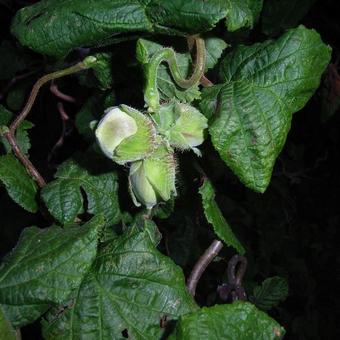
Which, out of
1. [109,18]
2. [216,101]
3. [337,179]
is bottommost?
[337,179]

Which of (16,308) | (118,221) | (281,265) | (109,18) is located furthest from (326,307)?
(109,18)

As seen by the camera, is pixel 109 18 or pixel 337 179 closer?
pixel 109 18

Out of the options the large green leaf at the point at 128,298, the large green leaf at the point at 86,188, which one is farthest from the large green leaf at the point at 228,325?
the large green leaf at the point at 86,188

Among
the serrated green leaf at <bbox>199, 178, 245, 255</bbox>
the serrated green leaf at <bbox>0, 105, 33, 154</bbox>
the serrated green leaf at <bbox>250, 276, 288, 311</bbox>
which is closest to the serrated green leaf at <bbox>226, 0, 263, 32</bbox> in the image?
the serrated green leaf at <bbox>199, 178, 245, 255</bbox>

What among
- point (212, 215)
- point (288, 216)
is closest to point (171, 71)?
point (212, 215)

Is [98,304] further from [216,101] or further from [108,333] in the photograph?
[216,101]

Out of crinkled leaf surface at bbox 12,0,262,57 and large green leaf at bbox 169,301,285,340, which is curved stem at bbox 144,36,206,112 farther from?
large green leaf at bbox 169,301,285,340
